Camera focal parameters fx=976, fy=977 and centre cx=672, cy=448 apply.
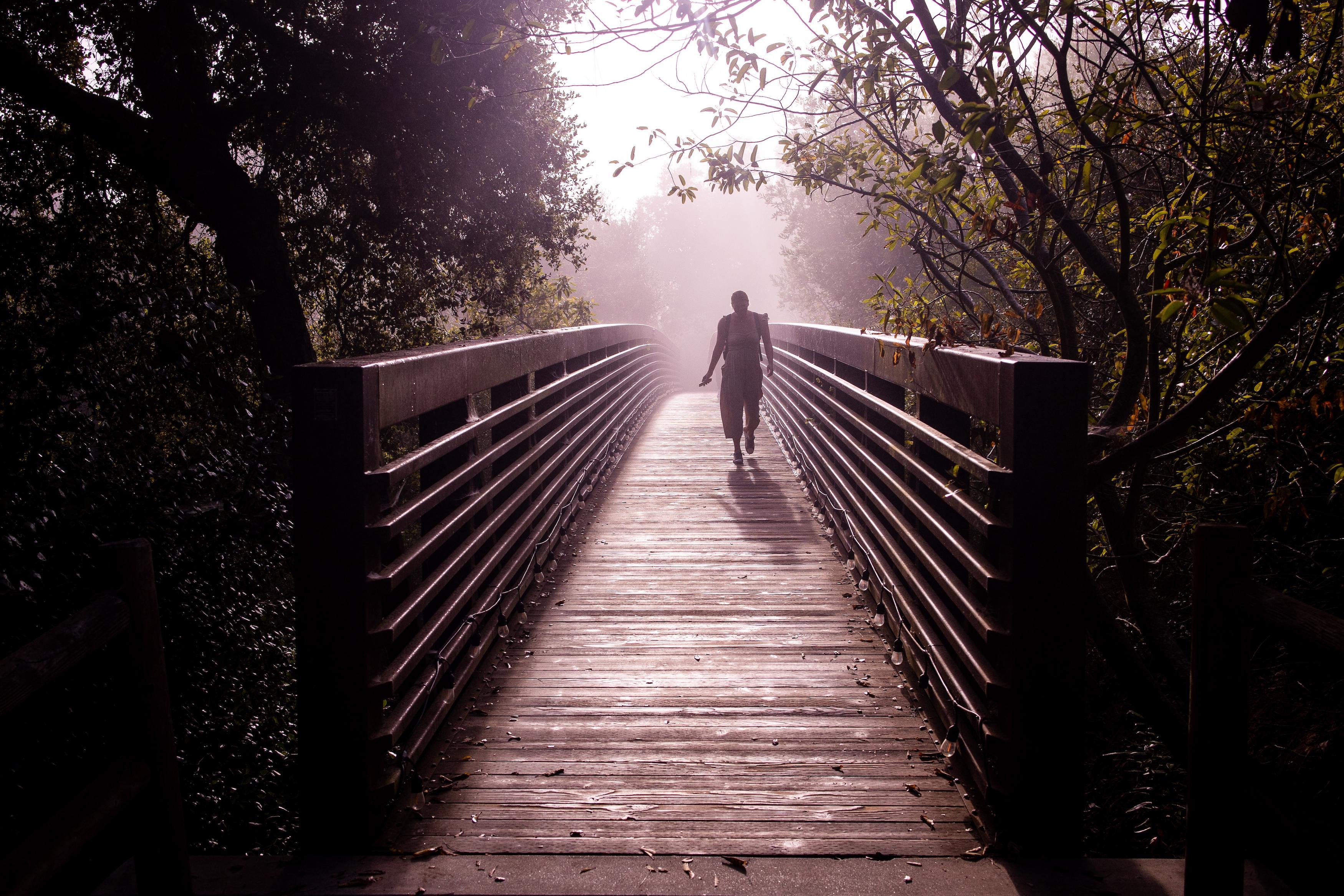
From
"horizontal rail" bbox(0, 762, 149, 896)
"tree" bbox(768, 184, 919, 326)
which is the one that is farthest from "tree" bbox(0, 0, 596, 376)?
"tree" bbox(768, 184, 919, 326)

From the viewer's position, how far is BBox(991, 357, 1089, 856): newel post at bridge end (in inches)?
106

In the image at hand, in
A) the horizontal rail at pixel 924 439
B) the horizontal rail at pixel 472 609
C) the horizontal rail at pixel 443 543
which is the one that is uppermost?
the horizontal rail at pixel 924 439

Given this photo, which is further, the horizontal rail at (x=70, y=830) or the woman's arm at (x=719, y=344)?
the woman's arm at (x=719, y=344)

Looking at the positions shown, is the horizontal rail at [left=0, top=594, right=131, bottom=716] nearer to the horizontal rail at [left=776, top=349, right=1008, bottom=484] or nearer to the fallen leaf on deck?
the fallen leaf on deck

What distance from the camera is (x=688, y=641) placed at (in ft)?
15.2

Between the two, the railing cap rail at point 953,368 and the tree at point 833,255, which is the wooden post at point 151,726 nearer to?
the railing cap rail at point 953,368

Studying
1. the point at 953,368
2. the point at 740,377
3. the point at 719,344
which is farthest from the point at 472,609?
the point at 719,344

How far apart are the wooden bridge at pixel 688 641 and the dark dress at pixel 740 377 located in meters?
3.35

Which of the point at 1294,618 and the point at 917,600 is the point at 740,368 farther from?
the point at 1294,618

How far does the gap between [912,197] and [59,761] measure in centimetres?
445

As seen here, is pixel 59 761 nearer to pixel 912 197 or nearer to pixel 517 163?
pixel 912 197

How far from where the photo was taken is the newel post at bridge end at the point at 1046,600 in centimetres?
268

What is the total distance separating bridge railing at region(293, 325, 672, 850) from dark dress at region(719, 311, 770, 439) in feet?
14.2

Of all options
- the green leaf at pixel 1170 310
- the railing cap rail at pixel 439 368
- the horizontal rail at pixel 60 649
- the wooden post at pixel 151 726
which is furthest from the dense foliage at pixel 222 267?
the green leaf at pixel 1170 310
